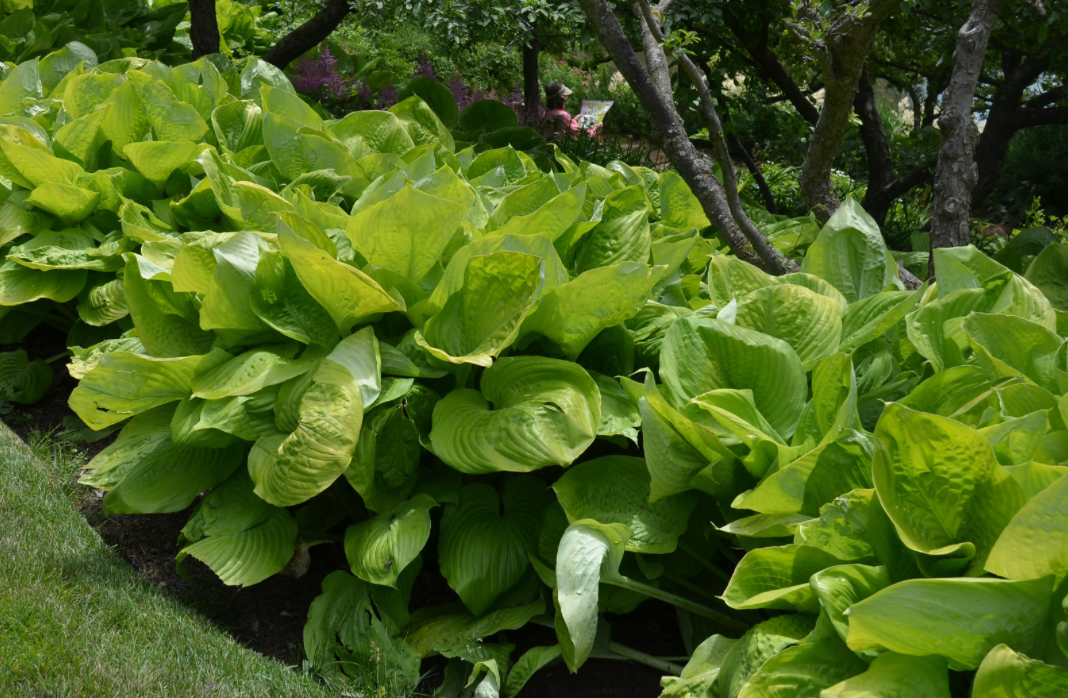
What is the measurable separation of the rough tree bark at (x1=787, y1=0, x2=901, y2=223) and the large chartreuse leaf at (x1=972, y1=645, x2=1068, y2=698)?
89.9 inches

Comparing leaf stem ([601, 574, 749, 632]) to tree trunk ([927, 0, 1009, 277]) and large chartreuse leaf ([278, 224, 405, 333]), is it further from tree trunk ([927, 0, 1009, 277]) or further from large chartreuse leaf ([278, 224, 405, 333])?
tree trunk ([927, 0, 1009, 277])

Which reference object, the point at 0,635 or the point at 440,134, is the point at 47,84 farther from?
the point at 0,635

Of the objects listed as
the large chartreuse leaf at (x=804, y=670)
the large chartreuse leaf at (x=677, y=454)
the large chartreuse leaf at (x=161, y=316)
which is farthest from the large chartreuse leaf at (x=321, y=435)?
the large chartreuse leaf at (x=804, y=670)

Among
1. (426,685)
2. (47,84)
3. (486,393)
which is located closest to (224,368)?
(486,393)

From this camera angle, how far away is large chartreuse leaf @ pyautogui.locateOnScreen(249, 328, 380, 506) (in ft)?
7.36

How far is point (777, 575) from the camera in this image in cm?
182

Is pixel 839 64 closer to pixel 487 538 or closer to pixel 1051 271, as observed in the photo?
pixel 1051 271

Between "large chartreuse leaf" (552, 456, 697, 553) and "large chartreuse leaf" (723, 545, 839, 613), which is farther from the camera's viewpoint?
"large chartreuse leaf" (552, 456, 697, 553)

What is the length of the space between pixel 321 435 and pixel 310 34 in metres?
4.69

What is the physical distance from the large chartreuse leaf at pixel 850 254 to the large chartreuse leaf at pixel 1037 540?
1.39 metres

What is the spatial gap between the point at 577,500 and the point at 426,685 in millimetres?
Answer: 621

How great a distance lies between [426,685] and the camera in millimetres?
2307

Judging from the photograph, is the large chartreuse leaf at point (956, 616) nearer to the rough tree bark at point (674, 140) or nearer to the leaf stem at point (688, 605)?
the leaf stem at point (688, 605)

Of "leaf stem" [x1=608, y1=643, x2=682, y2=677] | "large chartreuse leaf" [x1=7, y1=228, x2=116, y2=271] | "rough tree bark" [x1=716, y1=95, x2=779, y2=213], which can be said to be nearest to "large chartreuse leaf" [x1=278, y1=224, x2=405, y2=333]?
"leaf stem" [x1=608, y1=643, x2=682, y2=677]
